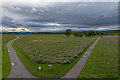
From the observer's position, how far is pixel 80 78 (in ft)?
37.1

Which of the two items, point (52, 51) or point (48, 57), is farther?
point (52, 51)

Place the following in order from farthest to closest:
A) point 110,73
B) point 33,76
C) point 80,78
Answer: point 110,73
point 33,76
point 80,78

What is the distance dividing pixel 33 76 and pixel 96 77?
931cm

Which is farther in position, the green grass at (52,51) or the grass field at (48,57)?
the green grass at (52,51)

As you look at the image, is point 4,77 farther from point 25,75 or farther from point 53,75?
point 53,75

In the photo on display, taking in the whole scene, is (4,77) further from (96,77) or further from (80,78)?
(96,77)

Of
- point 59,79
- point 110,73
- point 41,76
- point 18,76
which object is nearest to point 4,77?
point 18,76

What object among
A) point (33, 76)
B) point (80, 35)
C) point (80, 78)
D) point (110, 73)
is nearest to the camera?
point (80, 78)

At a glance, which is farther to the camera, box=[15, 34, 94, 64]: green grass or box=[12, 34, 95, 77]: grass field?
box=[15, 34, 94, 64]: green grass

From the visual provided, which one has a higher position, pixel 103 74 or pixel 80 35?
pixel 80 35

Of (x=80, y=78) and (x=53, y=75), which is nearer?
(x=80, y=78)

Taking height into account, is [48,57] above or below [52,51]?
below

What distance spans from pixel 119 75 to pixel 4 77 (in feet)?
56.9

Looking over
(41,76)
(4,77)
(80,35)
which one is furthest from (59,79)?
(80,35)
